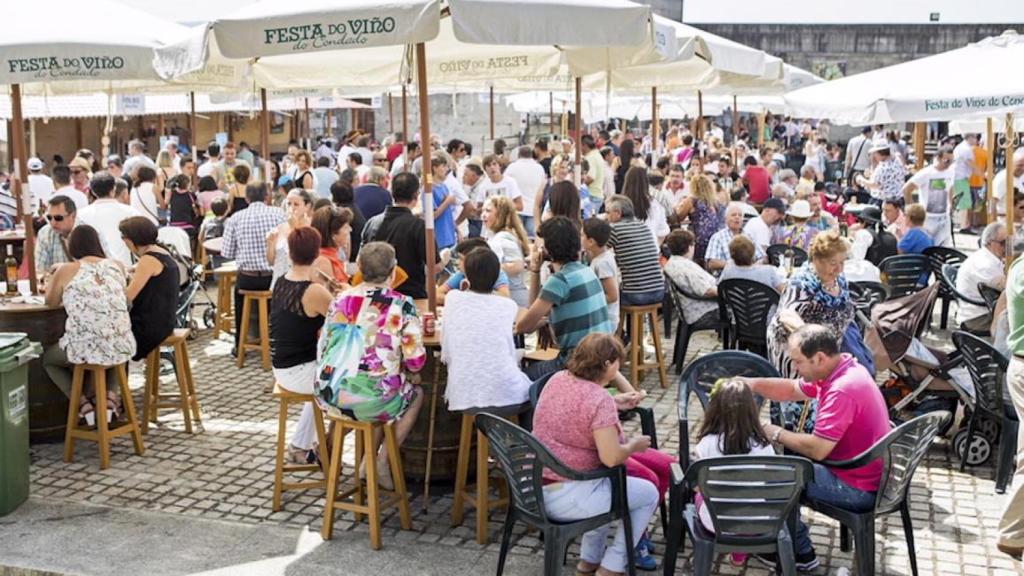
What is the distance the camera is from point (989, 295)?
8.54 meters

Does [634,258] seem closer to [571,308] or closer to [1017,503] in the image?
[571,308]

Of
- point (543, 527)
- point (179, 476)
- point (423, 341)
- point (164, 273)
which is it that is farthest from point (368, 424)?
point (164, 273)

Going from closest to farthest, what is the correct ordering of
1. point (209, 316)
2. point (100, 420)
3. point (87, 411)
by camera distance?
point (100, 420) < point (87, 411) < point (209, 316)

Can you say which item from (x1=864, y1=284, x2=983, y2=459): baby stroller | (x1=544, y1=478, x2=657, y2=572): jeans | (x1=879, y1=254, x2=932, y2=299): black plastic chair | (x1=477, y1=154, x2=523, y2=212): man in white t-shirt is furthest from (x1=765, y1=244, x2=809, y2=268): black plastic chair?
(x1=544, y1=478, x2=657, y2=572): jeans

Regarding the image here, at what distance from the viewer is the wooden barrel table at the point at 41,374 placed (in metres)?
7.38

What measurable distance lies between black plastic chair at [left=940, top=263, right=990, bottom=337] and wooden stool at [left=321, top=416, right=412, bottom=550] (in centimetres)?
503

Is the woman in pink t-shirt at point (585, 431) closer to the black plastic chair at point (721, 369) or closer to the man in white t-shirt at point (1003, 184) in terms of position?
the black plastic chair at point (721, 369)

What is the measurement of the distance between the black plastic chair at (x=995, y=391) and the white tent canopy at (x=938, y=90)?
6.49 ft

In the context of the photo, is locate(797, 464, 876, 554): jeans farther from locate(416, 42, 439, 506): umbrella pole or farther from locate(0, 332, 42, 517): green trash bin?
locate(0, 332, 42, 517): green trash bin

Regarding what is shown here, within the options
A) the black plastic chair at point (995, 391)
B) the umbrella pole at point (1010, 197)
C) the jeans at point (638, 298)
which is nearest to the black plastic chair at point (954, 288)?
the umbrella pole at point (1010, 197)

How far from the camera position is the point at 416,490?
657 centimetres

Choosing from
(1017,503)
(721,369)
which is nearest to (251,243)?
(721,369)

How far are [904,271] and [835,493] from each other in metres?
5.66

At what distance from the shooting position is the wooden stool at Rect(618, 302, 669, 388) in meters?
8.85
